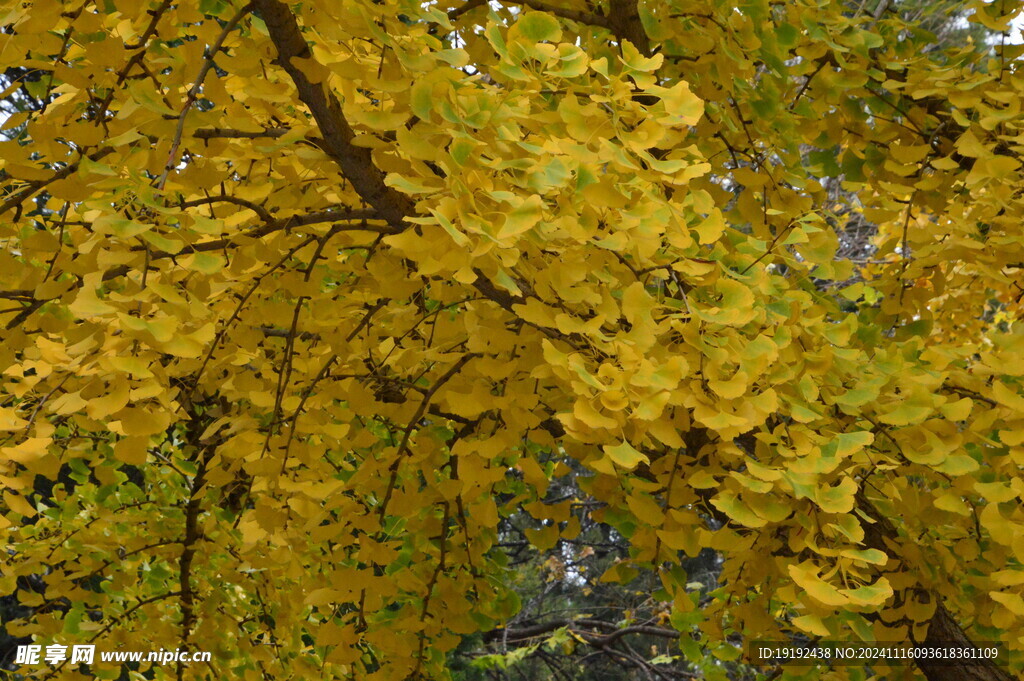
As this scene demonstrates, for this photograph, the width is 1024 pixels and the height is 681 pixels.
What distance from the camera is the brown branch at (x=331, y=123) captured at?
128 centimetres

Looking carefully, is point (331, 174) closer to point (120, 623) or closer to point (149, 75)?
point (149, 75)

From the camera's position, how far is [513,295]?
1366 millimetres

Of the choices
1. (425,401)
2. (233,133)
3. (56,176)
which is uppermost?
(233,133)

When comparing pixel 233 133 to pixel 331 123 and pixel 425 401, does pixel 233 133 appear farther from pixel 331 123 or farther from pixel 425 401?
pixel 425 401

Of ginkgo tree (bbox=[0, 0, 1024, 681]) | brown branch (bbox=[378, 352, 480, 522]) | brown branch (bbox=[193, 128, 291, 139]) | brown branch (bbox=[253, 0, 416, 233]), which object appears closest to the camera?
ginkgo tree (bbox=[0, 0, 1024, 681])

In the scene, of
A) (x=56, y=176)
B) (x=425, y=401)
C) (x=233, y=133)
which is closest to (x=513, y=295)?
(x=425, y=401)

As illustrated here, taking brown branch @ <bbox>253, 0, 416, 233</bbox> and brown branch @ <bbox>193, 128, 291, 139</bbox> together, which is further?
brown branch @ <bbox>193, 128, 291, 139</bbox>

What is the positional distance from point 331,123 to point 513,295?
0.38m

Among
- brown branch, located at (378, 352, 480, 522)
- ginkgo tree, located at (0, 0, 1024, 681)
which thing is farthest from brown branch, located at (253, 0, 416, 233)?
brown branch, located at (378, 352, 480, 522)

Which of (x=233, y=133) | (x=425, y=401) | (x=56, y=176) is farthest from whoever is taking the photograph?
(x=425, y=401)

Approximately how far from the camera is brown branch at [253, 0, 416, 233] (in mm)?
1276

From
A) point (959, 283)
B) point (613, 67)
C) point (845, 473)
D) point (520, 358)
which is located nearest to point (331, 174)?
point (520, 358)

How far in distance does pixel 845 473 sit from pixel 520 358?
0.58m

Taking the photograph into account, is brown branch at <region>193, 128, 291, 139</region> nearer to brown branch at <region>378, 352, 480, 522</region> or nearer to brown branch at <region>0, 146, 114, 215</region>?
brown branch at <region>0, 146, 114, 215</region>
